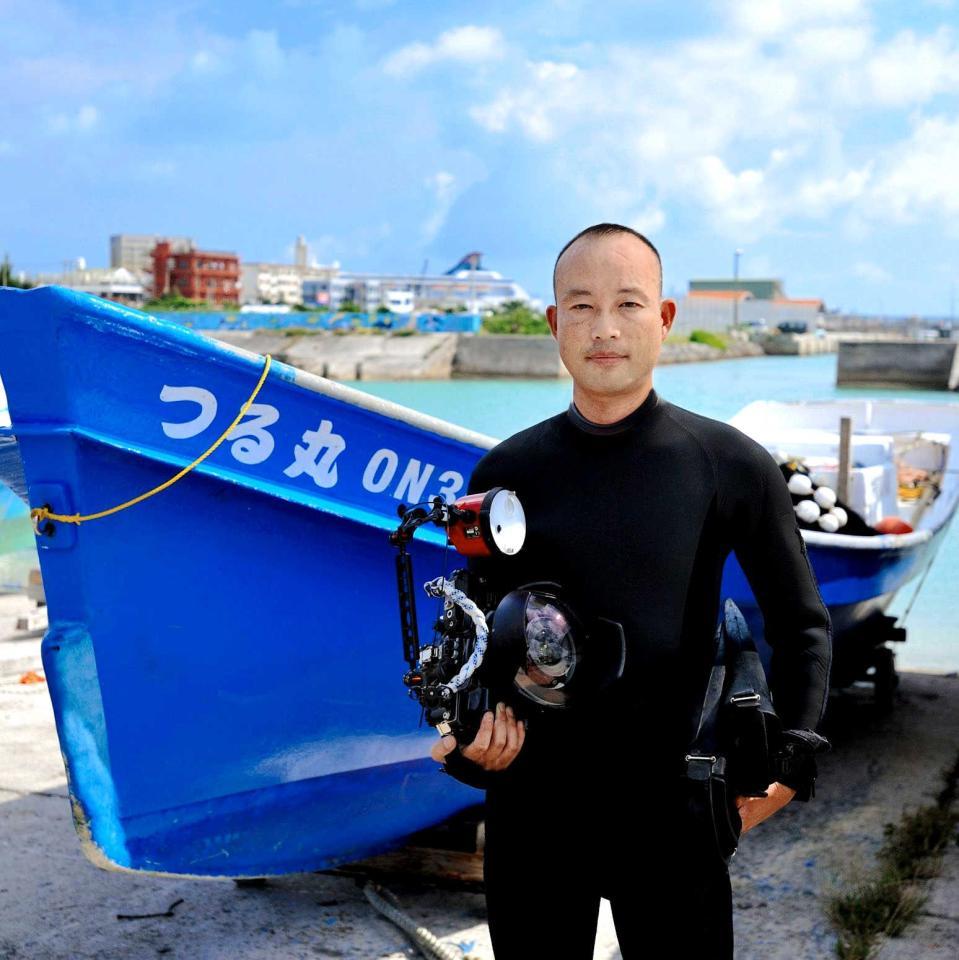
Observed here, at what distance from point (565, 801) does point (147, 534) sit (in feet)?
5.02

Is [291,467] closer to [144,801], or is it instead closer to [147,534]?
[147,534]

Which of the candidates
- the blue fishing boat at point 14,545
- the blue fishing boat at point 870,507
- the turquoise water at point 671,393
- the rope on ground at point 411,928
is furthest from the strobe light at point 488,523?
the turquoise water at point 671,393

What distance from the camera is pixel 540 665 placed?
191 cm

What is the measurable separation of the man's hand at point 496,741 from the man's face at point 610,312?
0.54 meters

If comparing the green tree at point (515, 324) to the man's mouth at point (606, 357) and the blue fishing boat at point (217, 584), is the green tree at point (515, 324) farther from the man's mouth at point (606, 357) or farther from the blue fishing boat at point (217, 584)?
the man's mouth at point (606, 357)

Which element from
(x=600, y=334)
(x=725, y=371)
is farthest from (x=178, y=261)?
(x=600, y=334)

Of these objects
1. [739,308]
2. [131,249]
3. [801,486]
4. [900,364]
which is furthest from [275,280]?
[801,486]

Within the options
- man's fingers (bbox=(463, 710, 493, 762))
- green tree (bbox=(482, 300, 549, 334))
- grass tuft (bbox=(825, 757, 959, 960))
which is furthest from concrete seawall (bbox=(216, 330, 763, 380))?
man's fingers (bbox=(463, 710, 493, 762))

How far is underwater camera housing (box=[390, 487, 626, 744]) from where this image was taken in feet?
6.23

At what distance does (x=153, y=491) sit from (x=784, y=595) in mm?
1690

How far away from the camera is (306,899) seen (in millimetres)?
3756

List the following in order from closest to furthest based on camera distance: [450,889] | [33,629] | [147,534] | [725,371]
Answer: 1. [147,534]
2. [450,889]
3. [33,629]
4. [725,371]

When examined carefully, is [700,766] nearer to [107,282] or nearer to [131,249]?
[107,282]

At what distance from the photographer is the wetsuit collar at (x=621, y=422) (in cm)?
204
